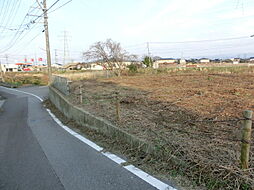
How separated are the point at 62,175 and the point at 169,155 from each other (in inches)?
71.9

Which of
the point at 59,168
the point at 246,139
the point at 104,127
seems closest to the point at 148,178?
the point at 246,139

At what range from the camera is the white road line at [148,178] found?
2.51 meters

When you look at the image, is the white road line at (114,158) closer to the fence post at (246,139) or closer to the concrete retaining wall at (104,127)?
the concrete retaining wall at (104,127)

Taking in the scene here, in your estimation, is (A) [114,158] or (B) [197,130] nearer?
(A) [114,158]

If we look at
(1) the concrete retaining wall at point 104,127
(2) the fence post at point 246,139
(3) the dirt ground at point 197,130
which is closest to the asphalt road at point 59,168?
(1) the concrete retaining wall at point 104,127

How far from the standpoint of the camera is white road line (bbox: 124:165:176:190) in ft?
8.22

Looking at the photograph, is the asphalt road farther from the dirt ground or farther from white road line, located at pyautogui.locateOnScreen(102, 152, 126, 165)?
the dirt ground

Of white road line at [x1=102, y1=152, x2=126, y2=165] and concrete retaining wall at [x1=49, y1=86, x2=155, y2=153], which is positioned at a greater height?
concrete retaining wall at [x1=49, y1=86, x2=155, y2=153]

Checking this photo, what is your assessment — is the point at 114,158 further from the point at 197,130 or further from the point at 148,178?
the point at 197,130

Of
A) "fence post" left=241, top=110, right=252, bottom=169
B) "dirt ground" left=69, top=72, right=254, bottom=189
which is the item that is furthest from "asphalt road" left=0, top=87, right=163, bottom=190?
"fence post" left=241, top=110, right=252, bottom=169

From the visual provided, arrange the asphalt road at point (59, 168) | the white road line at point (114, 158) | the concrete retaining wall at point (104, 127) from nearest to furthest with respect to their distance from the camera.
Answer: the asphalt road at point (59, 168)
the white road line at point (114, 158)
the concrete retaining wall at point (104, 127)

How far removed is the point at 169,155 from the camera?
3.04m

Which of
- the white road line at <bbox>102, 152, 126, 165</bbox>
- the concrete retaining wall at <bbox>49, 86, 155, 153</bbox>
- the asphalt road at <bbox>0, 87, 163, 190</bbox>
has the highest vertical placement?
the concrete retaining wall at <bbox>49, 86, 155, 153</bbox>

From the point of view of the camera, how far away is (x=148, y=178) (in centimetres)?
274
